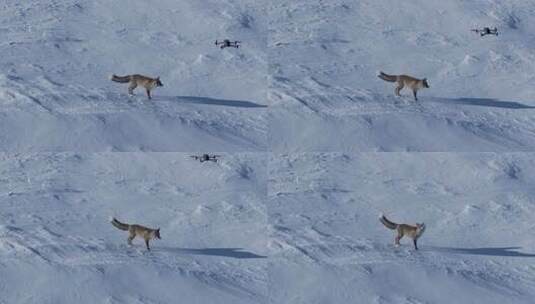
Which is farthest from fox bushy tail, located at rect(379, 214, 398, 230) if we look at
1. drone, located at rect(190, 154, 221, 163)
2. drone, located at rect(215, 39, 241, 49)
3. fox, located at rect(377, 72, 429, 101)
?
drone, located at rect(215, 39, 241, 49)

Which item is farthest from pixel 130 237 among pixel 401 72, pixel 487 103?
pixel 487 103

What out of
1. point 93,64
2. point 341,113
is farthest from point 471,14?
point 93,64

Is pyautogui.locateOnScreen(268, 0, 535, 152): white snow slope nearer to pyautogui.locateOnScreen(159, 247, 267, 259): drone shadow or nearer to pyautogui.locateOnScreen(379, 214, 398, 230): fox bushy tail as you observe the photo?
pyautogui.locateOnScreen(379, 214, 398, 230): fox bushy tail

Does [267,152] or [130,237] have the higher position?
[267,152]

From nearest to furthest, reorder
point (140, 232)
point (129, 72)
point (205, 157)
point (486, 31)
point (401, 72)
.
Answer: point (140, 232), point (205, 157), point (129, 72), point (401, 72), point (486, 31)

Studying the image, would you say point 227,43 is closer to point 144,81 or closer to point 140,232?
point 144,81

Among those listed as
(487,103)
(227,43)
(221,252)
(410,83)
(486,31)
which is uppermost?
(486,31)
